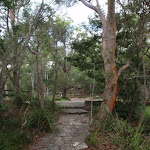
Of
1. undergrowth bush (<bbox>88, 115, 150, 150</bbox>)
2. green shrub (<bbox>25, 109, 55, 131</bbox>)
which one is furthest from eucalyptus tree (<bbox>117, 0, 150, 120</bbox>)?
green shrub (<bbox>25, 109, 55, 131</bbox>)

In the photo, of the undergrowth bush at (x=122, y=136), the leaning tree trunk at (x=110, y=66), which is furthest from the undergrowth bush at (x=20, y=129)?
the leaning tree trunk at (x=110, y=66)

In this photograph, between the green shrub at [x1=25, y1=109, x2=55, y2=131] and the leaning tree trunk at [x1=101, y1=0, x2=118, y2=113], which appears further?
the leaning tree trunk at [x1=101, y1=0, x2=118, y2=113]

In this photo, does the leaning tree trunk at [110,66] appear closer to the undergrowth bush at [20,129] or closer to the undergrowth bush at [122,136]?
the undergrowth bush at [122,136]

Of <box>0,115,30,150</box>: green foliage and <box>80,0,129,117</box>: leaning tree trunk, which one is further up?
<box>80,0,129,117</box>: leaning tree trunk

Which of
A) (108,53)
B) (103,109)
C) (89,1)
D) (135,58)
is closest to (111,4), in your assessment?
(89,1)

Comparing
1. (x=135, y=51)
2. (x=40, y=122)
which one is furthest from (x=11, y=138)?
(x=135, y=51)

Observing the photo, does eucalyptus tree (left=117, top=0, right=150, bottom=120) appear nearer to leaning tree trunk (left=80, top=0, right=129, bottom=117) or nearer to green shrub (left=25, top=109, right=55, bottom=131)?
leaning tree trunk (left=80, top=0, right=129, bottom=117)

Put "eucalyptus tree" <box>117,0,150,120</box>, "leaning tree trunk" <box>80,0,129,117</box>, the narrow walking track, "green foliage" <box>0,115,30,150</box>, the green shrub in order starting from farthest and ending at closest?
1. "leaning tree trunk" <box>80,0,129,117</box>
2. "eucalyptus tree" <box>117,0,150,120</box>
3. the green shrub
4. the narrow walking track
5. "green foliage" <box>0,115,30,150</box>

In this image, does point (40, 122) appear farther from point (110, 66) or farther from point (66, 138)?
point (110, 66)

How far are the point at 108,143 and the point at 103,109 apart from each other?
1.52 meters

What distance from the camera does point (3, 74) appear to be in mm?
3475

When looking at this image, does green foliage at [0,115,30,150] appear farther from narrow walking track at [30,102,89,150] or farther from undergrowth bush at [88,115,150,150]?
undergrowth bush at [88,115,150,150]

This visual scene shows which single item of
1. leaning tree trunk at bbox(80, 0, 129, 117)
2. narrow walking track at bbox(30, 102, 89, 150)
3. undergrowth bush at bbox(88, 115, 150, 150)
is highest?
leaning tree trunk at bbox(80, 0, 129, 117)

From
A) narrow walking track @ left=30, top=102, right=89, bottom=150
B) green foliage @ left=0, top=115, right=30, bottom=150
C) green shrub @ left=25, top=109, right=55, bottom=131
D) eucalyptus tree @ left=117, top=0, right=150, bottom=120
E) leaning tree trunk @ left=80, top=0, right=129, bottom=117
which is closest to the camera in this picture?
green foliage @ left=0, top=115, right=30, bottom=150
